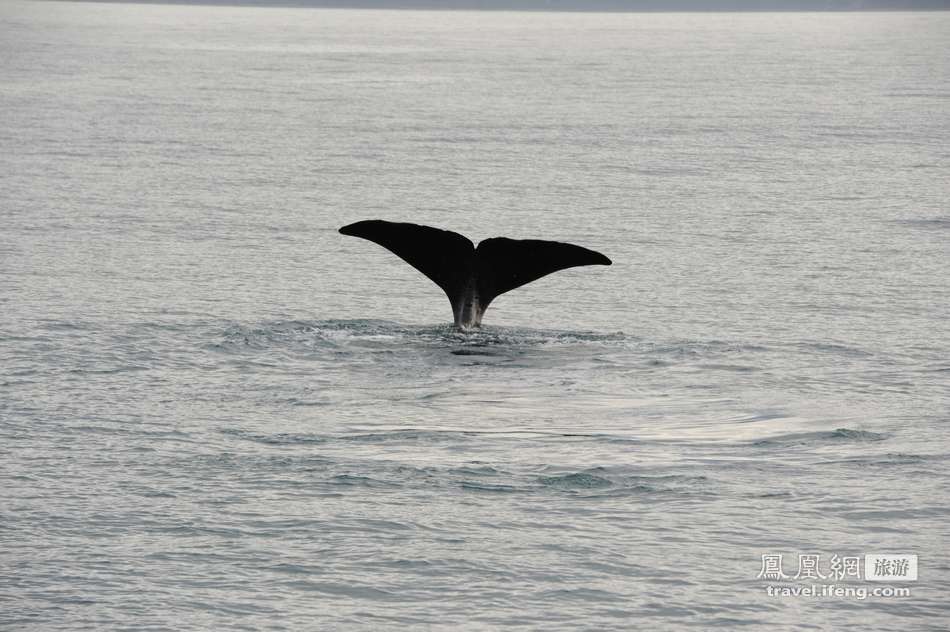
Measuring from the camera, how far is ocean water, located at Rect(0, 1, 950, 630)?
856 cm

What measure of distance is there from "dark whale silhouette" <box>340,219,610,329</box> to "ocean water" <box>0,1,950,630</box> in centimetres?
59

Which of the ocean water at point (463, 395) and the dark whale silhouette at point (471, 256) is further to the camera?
the dark whale silhouette at point (471, 256)

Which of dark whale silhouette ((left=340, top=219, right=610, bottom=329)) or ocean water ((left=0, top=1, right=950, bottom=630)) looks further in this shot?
dark whale silhouette ((left=340, top=219, right=610, bottom=329))

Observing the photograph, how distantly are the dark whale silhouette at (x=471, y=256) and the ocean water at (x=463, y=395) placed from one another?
23.0 inches

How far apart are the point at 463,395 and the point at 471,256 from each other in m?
1.99

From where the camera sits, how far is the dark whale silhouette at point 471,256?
1365 centimetres

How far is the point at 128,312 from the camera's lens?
15.8 meters

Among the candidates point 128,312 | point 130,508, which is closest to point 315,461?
point 130,508

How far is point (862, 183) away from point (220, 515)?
21.1 metres

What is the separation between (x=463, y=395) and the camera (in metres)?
12.4

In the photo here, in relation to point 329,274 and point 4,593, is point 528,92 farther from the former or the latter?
Result: point 4,593

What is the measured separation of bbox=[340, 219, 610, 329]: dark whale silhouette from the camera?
13.6 meters

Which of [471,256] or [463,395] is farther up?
[471,256]

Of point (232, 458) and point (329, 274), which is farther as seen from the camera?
point (329, 274)
